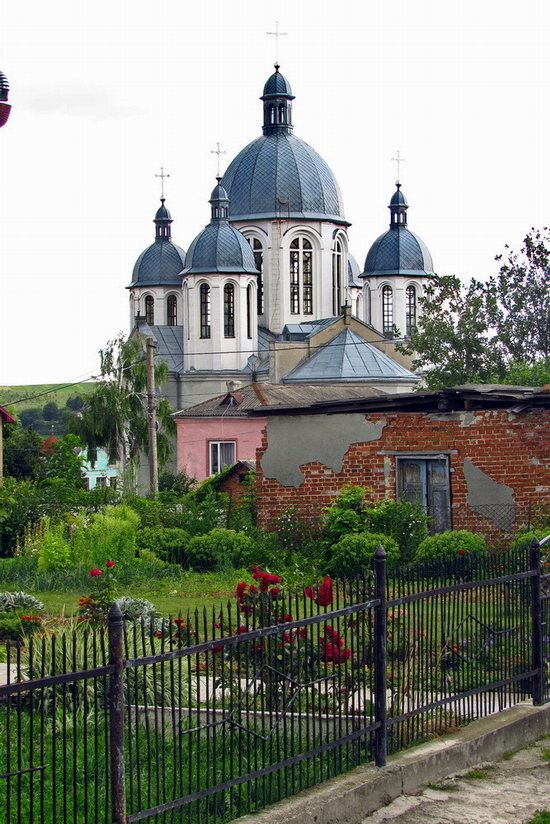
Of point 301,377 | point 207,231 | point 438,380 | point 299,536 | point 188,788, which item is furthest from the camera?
point 207,231

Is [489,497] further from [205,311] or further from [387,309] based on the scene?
[387,309]

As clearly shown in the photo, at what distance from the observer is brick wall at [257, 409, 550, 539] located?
2027cm

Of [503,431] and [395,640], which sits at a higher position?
[503,431]

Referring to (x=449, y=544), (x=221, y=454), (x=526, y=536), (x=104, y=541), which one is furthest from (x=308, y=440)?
(x=221, y=454)

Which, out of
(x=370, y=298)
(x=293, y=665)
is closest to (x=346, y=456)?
(x=293, y=665)

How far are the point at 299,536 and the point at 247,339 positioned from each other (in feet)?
158

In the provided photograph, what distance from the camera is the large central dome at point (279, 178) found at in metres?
71.2

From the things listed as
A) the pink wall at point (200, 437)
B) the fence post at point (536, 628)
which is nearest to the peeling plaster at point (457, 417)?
the fence post at point (536, 628)

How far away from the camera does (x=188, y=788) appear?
23.0 ft

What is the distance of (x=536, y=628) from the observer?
9930 mm

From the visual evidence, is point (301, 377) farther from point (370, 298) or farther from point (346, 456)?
point (346, 456)

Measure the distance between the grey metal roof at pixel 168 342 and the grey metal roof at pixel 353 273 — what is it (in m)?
12.2

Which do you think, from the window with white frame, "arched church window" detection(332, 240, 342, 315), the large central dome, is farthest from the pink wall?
"arched church window" detection(332, 240, 342, 315)

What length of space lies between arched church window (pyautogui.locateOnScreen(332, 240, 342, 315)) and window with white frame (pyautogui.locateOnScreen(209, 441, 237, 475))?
824 inches
